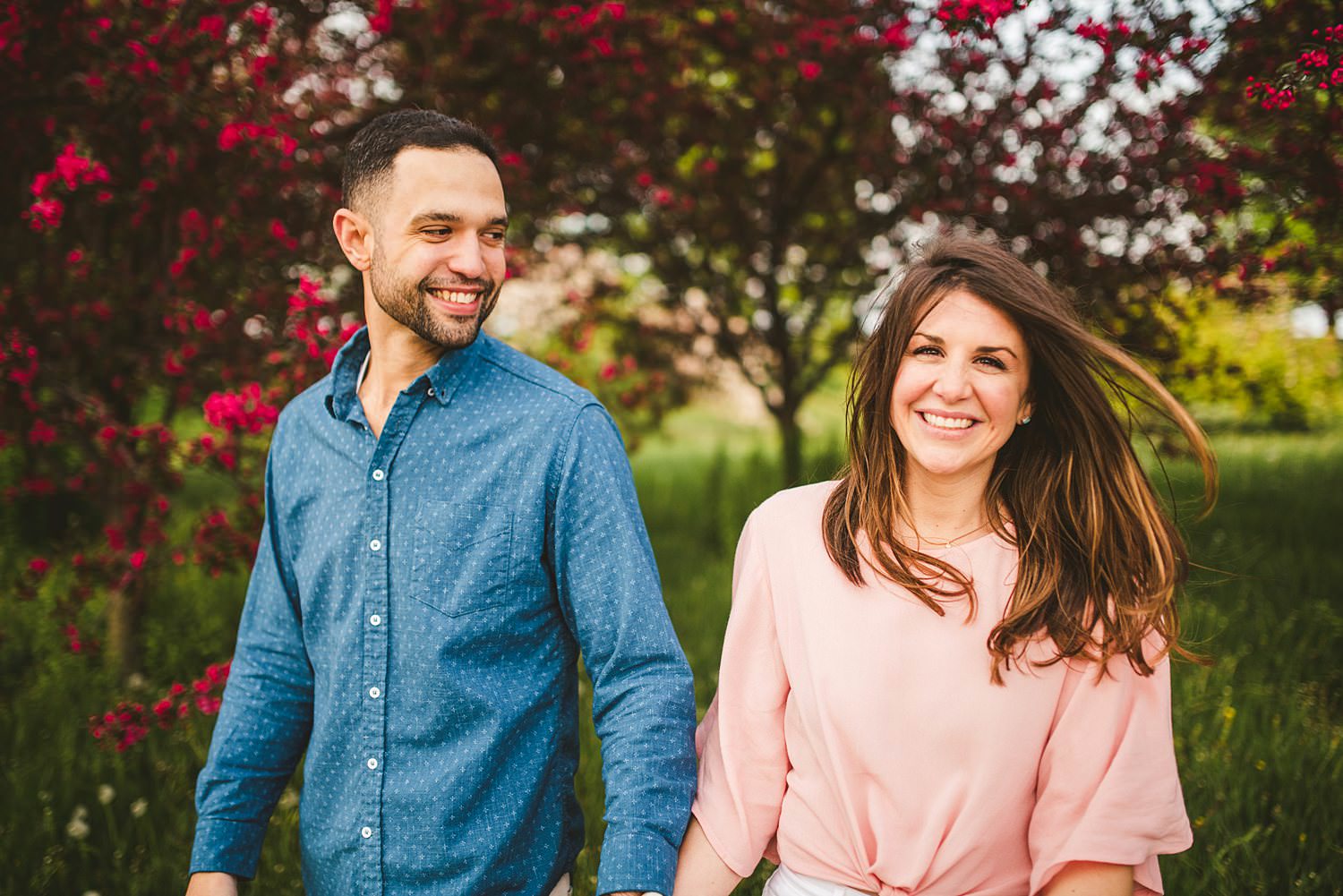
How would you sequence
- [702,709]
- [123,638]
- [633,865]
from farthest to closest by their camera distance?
[123,638] → [702,709] → [633,865]

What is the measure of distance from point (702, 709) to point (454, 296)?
263cm

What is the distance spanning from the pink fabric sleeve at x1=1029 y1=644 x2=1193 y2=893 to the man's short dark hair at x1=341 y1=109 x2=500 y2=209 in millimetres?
1656

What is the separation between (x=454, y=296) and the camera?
6.32 feet

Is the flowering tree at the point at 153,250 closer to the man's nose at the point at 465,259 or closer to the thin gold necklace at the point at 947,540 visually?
the man's nose at the point at 465,259

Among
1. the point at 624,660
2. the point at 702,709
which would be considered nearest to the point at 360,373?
the point at 624,660

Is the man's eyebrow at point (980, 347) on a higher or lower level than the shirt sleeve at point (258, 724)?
higher

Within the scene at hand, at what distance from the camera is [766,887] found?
6.32ft

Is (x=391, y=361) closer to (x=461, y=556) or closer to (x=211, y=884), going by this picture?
(x=461, y=556)

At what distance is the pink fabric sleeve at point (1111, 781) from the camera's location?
63.8 inches

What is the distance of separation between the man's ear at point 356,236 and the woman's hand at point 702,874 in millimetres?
1436

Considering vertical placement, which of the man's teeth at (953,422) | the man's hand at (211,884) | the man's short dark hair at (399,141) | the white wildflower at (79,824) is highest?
the man's short dark hair at (399,141)

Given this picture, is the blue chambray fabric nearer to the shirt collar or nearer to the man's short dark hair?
the shirt collar

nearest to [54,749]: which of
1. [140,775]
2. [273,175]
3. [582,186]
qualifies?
[140,775]

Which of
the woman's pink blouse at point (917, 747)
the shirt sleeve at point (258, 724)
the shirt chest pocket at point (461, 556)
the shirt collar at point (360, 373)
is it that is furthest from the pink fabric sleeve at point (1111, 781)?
the shirt sleeve at point (258, 724)
